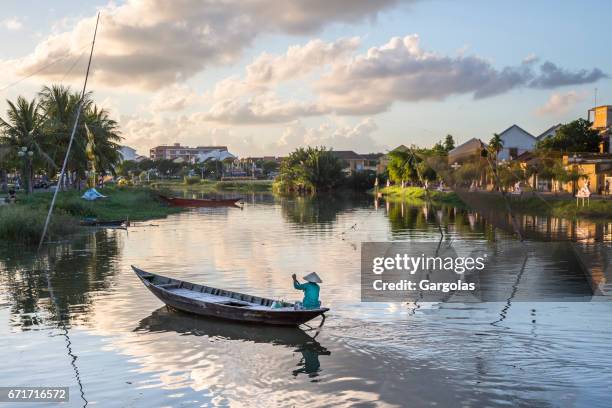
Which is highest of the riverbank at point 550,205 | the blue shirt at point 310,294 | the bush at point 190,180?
the bush at point 190,180

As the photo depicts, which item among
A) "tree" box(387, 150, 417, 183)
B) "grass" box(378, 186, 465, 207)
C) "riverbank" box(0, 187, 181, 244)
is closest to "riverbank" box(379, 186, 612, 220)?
"grass" box(378, 186, 465, 207)

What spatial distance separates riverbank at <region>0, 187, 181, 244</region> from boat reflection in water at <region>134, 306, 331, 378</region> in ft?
67.5

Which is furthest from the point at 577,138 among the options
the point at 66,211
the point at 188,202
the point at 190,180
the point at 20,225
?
the point at 190,180

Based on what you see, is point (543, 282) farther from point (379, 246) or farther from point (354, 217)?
point (354, 217)

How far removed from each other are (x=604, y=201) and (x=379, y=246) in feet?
89.7

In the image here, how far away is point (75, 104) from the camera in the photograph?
7462 cm

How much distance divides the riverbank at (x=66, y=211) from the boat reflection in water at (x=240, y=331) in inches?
810

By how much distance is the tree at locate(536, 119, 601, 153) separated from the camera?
8988cm

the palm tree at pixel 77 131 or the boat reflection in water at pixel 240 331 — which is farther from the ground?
the palm tree at pixel 77 131

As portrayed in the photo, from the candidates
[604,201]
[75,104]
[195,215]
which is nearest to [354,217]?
[195,215]

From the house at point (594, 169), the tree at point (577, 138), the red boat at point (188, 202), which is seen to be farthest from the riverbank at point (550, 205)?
the red boat at point (188, 202)

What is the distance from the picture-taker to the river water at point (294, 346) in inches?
583

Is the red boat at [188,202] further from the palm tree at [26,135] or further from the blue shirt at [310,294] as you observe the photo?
the blue shirt at [310,294]

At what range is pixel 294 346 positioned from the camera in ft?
60.8
